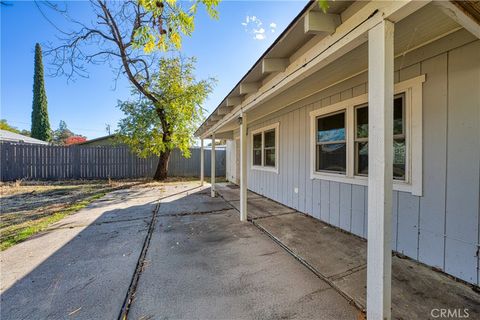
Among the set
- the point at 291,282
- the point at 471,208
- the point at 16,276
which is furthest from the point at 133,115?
the point at 471,208

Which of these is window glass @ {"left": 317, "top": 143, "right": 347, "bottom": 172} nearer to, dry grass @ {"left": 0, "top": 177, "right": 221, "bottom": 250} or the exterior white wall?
dry grass @ {"left": 0, "top": 177, "right": 221, "bottom": 250}

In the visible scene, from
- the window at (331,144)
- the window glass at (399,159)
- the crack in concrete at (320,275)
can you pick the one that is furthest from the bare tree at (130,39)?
the crack in concrete at (320,275)

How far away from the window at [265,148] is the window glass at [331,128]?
172 cm

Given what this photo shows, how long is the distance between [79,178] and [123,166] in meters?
2.07

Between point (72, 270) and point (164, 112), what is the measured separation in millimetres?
8067

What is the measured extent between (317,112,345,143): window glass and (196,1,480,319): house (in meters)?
0.02

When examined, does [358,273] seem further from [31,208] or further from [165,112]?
[165,112]

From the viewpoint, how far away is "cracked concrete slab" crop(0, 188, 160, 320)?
1.82m

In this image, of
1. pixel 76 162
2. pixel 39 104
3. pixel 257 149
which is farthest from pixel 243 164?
pixel 39 104

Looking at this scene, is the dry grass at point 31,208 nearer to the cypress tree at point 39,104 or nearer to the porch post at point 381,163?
the porch post at point 381,163

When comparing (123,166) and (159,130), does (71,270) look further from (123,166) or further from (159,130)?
(123,166)

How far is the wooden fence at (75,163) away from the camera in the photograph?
946 cm

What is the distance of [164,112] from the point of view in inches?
374

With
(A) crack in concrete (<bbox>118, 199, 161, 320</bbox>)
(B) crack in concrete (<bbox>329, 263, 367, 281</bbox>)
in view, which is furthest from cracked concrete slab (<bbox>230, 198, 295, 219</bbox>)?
(B) crack in concrete (<bbox>329, 263, 367, 281</bbox>)
